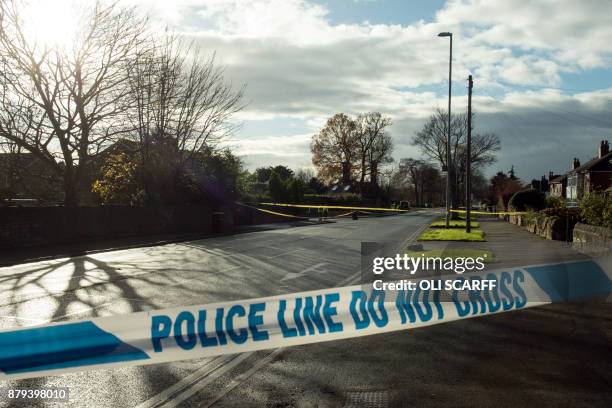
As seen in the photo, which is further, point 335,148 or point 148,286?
point 335,148

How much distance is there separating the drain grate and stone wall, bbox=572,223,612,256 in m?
9.00

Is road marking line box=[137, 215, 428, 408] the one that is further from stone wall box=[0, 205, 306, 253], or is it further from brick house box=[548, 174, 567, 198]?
brick house box=[548, 174, 567, 198]

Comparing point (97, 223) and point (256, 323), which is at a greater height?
point (97, 223)

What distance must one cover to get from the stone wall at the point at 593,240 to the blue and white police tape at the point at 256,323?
178cm

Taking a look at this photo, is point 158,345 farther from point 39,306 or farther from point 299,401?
point 39,306

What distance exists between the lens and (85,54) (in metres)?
24.5

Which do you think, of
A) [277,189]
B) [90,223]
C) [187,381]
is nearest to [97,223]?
[90,223]

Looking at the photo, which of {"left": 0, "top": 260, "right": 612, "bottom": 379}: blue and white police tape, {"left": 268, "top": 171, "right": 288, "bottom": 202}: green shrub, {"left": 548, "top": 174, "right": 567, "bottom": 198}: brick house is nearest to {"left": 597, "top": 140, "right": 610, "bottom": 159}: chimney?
{"left": 548, "top": 174, "right": 567, "bottom": 198}: brick house

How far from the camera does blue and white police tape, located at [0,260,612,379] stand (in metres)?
6.43

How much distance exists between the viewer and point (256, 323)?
8195 millimetres

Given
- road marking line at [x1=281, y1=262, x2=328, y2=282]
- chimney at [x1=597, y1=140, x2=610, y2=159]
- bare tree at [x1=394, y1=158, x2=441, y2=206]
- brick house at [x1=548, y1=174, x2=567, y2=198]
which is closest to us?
road marking line at [x1=281, y1=262, x2=328, y2=282]

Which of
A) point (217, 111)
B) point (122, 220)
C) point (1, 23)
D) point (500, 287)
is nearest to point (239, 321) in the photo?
point (500, 287)

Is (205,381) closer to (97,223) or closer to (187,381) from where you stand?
(187,381)

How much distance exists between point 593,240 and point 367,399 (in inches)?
483
